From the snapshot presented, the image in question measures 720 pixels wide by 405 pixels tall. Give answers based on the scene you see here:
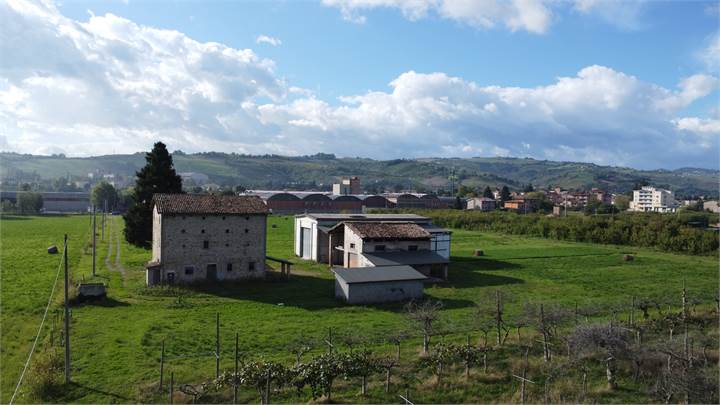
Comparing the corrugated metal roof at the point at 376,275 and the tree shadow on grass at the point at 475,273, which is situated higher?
the corrugated metal roof at the point at 376,275

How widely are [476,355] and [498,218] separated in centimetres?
7651

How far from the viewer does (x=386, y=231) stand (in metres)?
43.6

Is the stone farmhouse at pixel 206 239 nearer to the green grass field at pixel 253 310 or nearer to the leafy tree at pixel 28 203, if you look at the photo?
the green grass field at pixel 253 310

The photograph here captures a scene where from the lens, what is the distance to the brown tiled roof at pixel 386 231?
4236 centimetres

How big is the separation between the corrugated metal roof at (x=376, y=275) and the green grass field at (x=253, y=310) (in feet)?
5.79

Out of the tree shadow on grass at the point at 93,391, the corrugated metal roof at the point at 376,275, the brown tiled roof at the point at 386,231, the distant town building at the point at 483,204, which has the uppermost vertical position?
the distant town building at the point at 483,204

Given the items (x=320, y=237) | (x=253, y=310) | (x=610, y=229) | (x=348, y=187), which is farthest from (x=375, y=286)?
(x=348, y=187)

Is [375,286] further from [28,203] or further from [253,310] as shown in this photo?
[28,203]

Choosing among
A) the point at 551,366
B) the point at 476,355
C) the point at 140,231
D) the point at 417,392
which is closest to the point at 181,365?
the point at 417,392

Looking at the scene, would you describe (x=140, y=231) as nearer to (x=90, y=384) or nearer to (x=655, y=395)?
(x=90, y=384)

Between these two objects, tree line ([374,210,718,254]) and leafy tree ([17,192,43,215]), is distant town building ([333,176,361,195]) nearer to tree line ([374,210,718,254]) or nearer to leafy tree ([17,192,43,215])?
tree line ([374,210,718,254])

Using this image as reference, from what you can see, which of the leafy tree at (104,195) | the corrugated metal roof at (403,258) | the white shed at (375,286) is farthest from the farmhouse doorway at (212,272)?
the leafy tree at (104,195)

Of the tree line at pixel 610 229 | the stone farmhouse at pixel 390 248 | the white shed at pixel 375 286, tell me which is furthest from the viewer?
the tree line at pixel 610 229

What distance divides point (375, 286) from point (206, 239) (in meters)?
13.3
